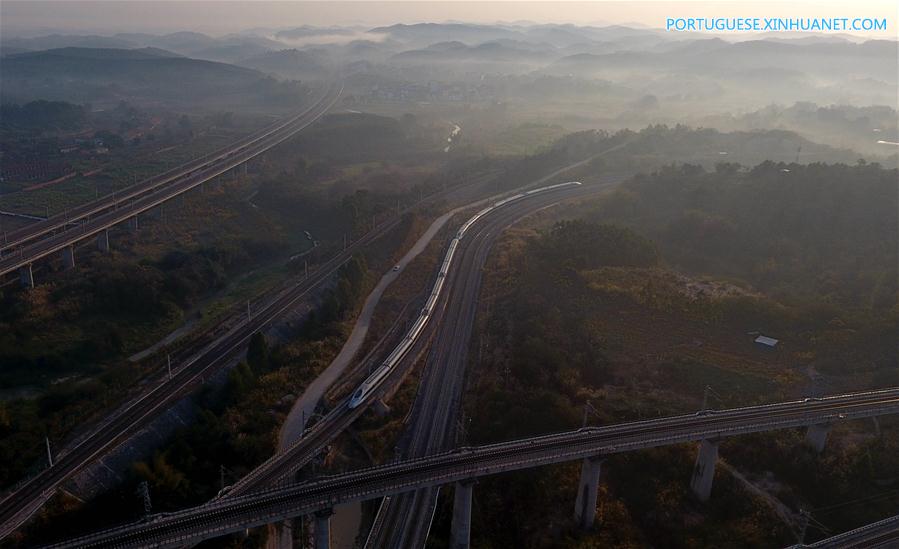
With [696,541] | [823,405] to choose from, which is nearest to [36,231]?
[696,541]

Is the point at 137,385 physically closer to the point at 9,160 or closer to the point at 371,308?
the point at 371,308

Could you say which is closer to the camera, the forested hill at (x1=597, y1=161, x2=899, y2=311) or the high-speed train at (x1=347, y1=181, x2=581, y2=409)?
the high-speed train at (x1=347, y1=181, x2=581, y2=409)

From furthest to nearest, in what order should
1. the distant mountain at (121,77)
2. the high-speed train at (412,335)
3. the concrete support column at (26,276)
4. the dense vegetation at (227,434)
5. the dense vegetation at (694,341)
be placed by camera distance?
the distant mountain at (121,77) → the concrete support column at (26,276) → the high-speed train at (412,335) → the dense vegetation at (694,341) → the dense vegetation at (227,434)

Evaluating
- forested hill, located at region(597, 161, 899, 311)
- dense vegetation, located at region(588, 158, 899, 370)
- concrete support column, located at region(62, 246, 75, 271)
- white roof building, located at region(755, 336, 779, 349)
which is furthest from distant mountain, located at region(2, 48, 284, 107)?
white roof building, located at region(755, 336, 779, 349)

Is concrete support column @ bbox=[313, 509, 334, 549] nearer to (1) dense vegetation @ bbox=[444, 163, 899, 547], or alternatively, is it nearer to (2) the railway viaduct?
(2) the railway viaduct

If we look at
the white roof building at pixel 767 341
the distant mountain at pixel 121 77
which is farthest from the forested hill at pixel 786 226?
the distant mountain at pixel 121 77

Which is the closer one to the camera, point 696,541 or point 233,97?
point 696,541

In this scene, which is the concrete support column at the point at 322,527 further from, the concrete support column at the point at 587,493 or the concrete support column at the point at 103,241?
the concrete support column at the point at 103,241
